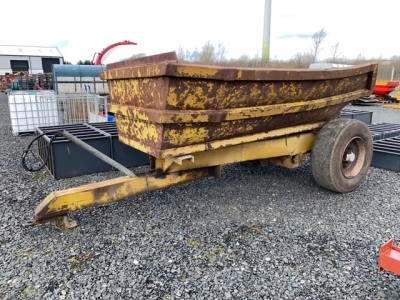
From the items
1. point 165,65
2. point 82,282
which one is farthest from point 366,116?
point 82,282

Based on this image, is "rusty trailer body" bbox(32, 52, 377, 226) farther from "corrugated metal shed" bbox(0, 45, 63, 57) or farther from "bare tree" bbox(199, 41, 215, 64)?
"corrugated metal shed" bbox(0, 45, 63, 57)

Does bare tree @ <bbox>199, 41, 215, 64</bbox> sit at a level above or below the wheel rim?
above

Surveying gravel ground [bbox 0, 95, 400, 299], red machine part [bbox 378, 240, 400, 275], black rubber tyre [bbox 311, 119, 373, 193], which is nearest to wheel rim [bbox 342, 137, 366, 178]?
black rubber tyre [bbox 311, 119, 373, 193]

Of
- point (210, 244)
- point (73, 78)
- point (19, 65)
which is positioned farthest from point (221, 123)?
point (19, 65)

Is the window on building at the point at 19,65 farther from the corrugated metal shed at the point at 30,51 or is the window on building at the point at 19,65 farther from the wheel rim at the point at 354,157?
the wheel rim at the point at 354,157

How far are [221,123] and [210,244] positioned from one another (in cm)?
99

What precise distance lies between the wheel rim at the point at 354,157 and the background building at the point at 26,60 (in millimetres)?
32551

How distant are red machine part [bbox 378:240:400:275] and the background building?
33.9 metres

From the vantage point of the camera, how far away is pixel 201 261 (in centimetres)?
246

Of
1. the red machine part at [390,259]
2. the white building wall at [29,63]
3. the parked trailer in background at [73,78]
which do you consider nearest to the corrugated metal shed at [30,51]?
the white building wall at [29,63]

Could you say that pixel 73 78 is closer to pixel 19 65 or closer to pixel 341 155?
pixel 341 155

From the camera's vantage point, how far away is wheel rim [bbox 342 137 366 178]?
373 cm

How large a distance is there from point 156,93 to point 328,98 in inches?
77.6

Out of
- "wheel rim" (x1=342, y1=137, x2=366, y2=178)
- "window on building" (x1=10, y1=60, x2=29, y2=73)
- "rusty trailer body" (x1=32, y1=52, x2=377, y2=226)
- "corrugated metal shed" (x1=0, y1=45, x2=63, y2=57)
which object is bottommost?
"wheel rim" (x1=342, y1=137, x2=366, y2=178)
